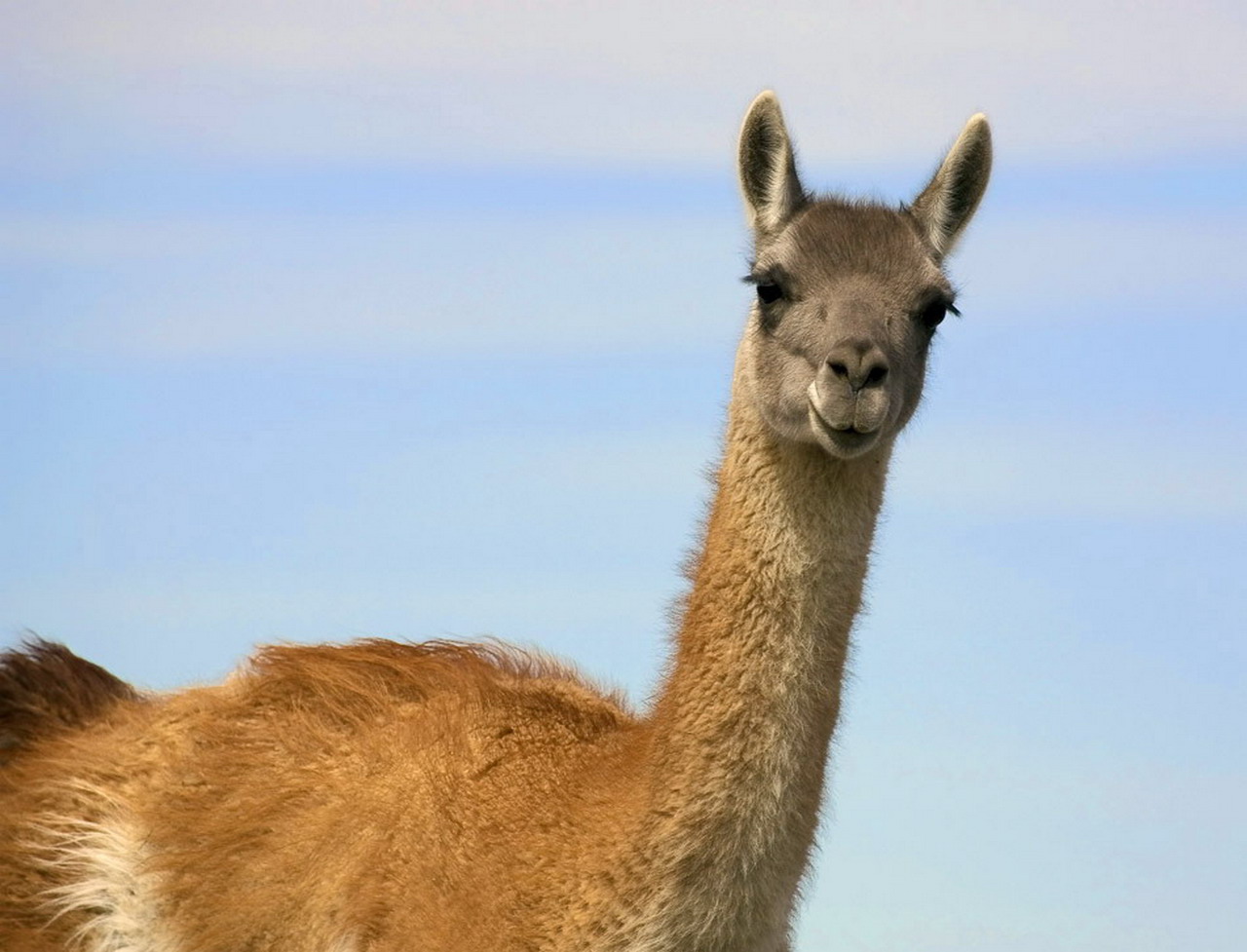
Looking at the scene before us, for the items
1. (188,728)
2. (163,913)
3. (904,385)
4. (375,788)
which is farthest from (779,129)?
(163,913)

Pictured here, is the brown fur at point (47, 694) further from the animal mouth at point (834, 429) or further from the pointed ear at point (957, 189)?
the pointed ear at point (957, 189)

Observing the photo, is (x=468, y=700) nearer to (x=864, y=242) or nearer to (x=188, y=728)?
(x=188, y=728)

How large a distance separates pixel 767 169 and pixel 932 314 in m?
1.00

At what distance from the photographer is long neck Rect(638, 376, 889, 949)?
6656 mm

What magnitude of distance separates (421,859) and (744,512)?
1.82m

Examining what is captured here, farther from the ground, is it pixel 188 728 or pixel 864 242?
pixel 864 242

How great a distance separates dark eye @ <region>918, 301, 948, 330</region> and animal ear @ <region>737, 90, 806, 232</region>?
0.75m

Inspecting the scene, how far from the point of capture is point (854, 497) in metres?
7.04

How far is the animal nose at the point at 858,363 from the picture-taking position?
6758 millimetres

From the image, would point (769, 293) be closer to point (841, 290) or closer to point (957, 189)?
point (841, 290)

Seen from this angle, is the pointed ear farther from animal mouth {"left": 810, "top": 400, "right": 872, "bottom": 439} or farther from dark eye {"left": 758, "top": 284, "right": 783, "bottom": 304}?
animal mouth {"left": 810, "top": 400, "right": 872, "bottom": 439}

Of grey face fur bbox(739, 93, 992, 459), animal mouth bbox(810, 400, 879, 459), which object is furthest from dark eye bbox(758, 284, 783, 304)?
animal mouth bbox(810, 400, 879, 459)

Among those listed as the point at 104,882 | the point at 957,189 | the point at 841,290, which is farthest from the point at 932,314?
the point at 104,882

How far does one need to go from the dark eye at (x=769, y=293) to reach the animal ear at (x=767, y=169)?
417mm
